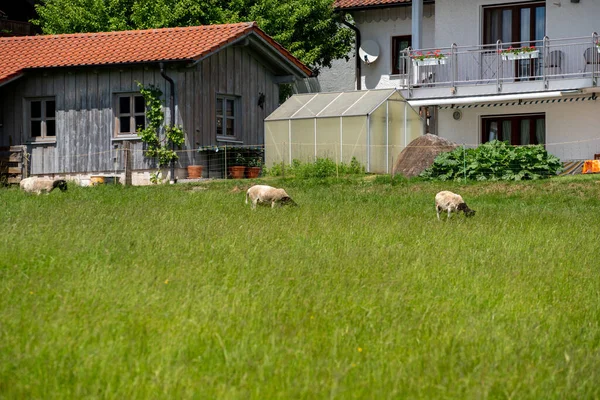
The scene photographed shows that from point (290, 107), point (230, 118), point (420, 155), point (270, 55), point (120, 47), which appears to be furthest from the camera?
point (270, 55)

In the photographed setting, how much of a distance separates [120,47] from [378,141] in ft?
26.3

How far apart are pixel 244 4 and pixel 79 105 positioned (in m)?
8.85

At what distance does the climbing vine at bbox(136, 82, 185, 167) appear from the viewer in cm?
2844

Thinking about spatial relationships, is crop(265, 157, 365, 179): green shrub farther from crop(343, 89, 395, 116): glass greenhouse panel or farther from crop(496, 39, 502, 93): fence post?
crop(496, 39, 502, 93): fence post

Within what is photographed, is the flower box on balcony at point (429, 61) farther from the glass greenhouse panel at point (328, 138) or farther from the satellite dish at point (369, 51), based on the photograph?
the satellite dish at point (369, 51)

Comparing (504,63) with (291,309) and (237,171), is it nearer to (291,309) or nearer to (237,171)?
(237,171)

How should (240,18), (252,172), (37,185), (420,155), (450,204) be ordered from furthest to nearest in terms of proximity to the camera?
(240,18) → (252,172) → (420,155) → (37,185) → (450,204)

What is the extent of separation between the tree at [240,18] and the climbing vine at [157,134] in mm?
7549

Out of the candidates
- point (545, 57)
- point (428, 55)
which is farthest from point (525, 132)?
point (428, 55)

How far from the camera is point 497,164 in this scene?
24.3 m

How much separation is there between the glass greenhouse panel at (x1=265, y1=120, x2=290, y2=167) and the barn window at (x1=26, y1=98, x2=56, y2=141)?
624cm

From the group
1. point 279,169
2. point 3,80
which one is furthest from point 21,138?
point 279,169

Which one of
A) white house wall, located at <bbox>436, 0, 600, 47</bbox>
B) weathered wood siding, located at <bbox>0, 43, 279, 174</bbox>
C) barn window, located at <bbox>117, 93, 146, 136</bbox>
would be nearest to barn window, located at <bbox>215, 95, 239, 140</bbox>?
weathered wood siding, located at <bbox>0, 43, 279, 174</bbox>

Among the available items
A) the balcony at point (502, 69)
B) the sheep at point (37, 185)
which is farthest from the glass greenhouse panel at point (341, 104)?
the sheep at point (37, 185)
